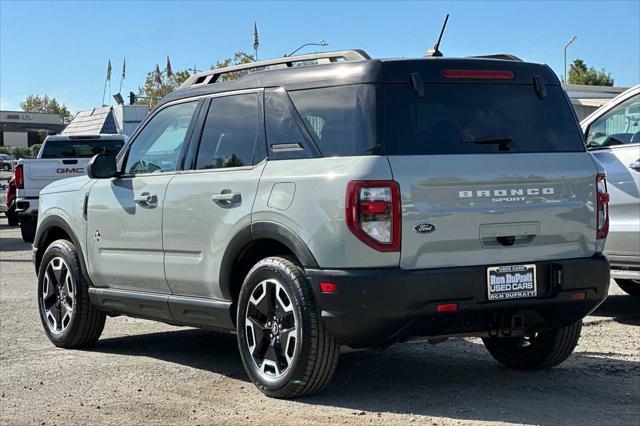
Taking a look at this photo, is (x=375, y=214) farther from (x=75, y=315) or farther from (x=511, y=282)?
(x=75, y=315)

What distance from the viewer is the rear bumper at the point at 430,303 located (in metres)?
5.46

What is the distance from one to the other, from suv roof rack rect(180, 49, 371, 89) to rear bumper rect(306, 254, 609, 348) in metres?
1.35

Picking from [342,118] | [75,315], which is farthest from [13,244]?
[342,118]

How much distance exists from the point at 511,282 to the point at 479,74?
128 centimetres

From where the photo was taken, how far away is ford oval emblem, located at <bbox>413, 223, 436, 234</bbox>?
18.1 ft

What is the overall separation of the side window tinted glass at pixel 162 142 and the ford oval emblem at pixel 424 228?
A: 215 cm

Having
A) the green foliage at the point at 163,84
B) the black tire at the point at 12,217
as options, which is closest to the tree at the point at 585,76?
the green foliage at the point at 163,84

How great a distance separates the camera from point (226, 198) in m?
6.30

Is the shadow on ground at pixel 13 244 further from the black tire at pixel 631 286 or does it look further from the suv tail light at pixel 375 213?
the suv tail light at pixel 375 213

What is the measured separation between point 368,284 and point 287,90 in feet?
4.86

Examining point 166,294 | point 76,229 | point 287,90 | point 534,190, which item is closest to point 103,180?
point 76,229

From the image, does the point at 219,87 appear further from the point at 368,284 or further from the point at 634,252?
the point at 634,252

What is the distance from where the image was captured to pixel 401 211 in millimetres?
5488

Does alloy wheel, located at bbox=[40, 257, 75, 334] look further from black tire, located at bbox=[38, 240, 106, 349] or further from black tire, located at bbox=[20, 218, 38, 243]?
black tire, located at bbox=[20, 218, 38, 243]
